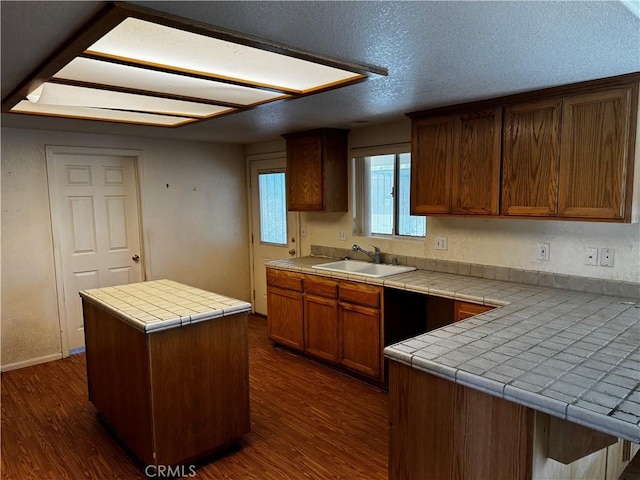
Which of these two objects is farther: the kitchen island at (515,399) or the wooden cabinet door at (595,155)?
the wooden cabinet door at (595,155)

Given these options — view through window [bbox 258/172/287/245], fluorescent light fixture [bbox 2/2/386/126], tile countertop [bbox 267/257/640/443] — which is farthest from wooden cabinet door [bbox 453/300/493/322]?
view through window [bbox 258/172/287/245]

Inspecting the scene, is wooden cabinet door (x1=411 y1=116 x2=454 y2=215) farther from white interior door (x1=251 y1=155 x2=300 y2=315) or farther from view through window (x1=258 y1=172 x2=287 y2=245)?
view through window (x1=258 y1=172 x2=287 y2=245)

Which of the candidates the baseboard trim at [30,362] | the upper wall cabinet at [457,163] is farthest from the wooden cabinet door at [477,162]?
the baseboard trim at [30,362]

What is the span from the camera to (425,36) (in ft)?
5.56

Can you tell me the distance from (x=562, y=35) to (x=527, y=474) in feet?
5.29

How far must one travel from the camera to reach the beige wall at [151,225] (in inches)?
151

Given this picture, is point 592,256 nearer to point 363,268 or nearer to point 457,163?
point 457,163

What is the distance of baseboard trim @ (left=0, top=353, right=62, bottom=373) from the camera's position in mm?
3861

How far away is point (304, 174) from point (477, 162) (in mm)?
1790

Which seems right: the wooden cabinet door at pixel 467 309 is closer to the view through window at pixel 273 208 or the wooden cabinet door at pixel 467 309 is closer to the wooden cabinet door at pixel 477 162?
the wooden cabinet door at pixel 477 162

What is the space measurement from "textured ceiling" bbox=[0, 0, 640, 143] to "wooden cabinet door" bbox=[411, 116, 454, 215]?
460 millimetres

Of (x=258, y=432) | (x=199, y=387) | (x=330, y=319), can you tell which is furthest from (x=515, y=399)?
(x=330, y=319)

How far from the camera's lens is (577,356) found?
162 cm

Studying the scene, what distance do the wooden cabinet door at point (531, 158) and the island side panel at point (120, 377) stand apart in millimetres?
2380
